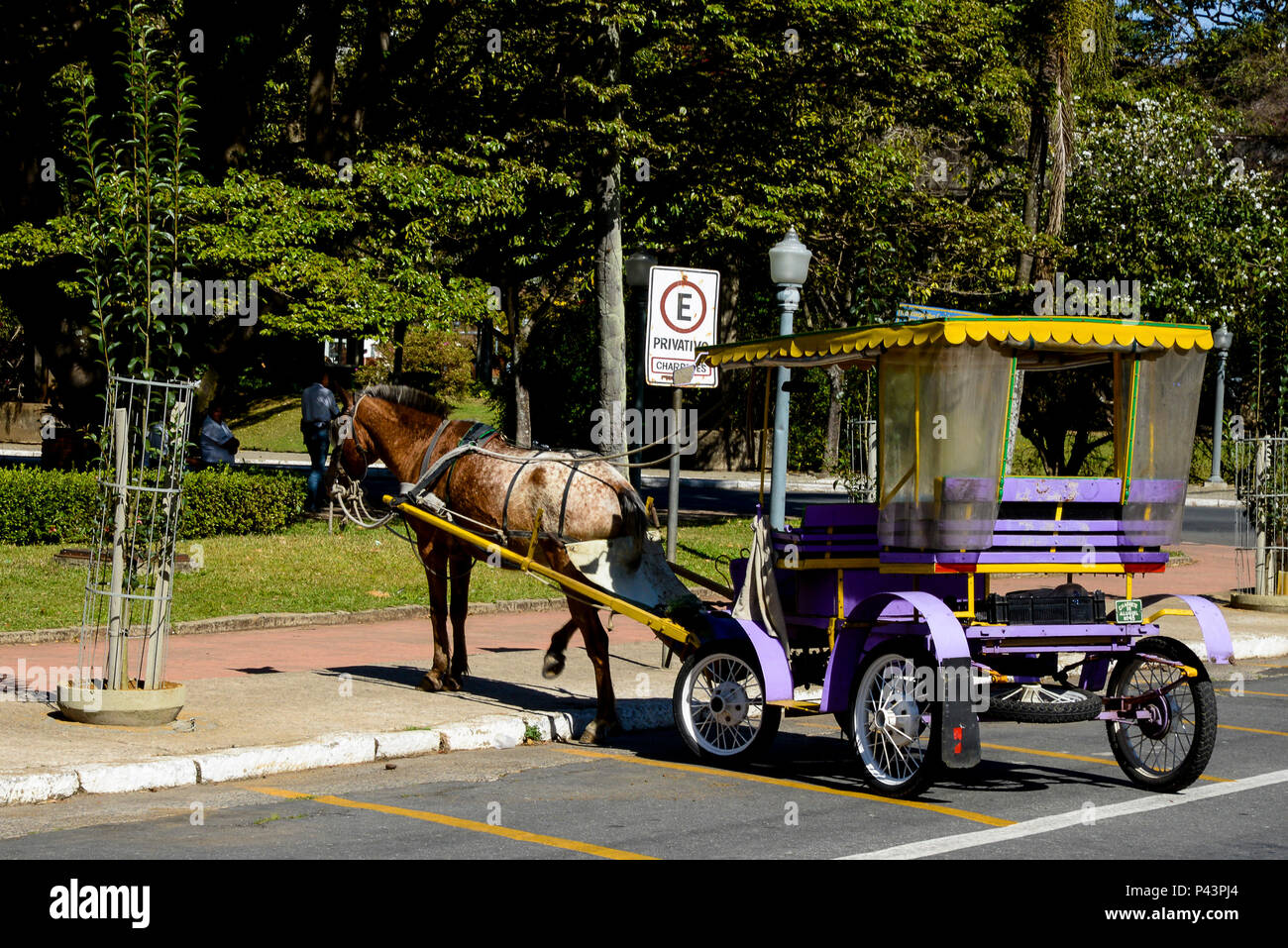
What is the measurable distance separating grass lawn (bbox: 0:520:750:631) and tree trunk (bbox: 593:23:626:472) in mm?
2754

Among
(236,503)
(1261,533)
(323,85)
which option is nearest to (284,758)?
(236,503)

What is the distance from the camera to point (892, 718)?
27.8 ft

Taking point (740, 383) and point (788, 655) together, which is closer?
point (788, 655)

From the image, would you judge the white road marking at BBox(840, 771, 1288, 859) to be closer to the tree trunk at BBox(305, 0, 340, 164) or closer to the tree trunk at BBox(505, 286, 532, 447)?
the tree trunk at BBox(305, 0, 340, 164)

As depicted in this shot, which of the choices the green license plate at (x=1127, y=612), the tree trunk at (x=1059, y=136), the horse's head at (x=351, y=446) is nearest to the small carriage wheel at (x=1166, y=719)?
the green license plate at (x=1127, y=612)

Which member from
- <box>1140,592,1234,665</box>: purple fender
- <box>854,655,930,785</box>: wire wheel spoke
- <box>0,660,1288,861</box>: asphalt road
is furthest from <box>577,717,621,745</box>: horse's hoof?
<box>1140,592,1234,665</box>: purple fender

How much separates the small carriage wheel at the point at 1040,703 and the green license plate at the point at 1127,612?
Result: 18.9 inches

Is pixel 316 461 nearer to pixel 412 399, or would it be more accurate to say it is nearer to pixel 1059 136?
pixel 412 399

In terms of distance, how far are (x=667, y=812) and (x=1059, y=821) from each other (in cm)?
208

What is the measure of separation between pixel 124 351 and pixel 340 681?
10.7 feet

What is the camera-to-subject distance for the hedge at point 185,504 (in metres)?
20.1

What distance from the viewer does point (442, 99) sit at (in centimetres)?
2552
